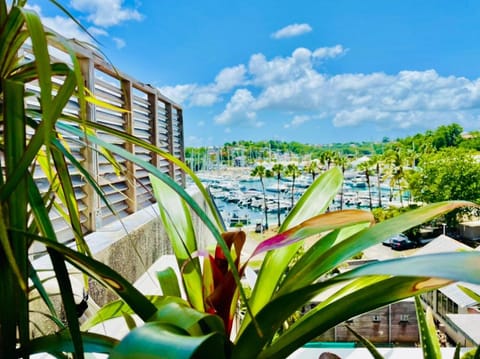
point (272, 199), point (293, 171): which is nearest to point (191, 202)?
point (293, 171)

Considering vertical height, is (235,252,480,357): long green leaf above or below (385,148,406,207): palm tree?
below

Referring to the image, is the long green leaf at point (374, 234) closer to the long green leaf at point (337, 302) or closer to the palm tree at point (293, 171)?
the long green leaf at point (337, 302)

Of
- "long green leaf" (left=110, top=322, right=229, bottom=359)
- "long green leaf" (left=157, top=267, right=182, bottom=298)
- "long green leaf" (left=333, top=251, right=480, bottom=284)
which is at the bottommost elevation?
"long green leaf" (left=157, top=267, right=182, bottom=298)

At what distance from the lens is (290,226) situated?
1.76 feet

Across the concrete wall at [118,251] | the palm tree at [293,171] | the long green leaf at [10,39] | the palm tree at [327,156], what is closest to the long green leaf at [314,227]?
the long green leaf at [10,39]

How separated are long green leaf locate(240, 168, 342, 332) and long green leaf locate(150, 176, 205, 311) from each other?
7 centimetres

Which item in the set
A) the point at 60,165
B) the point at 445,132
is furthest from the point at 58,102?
the point at 445,132

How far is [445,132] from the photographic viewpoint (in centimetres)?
2048

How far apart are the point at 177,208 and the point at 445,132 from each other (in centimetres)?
2240

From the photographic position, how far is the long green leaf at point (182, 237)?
19.3 inches

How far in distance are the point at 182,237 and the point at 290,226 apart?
0.45ft

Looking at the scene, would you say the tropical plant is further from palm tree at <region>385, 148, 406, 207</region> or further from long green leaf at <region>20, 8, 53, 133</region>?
palm tree at <region>385, 148, 406, 207</region>

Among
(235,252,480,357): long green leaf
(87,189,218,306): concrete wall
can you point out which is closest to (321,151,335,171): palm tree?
(87,189,218,306): concrete wall

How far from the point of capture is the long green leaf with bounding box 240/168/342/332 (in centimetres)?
48
